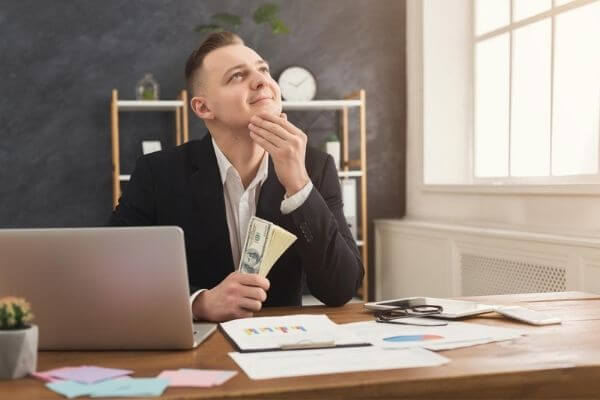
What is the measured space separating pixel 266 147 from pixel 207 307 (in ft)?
1.57

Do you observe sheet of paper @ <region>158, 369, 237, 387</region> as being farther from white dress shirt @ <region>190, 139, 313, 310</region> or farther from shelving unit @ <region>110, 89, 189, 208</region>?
shelving unit @ <region>110, 89, 189, 208</region>

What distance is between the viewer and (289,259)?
76.3 inches

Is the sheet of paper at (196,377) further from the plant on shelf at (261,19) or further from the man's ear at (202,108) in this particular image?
the plant on shelf at (261,19)

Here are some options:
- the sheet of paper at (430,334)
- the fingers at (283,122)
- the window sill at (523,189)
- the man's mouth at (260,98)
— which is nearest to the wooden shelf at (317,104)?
the window sill at (523,189)

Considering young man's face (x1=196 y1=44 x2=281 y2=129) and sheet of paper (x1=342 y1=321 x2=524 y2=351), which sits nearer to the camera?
sheet of paper (x1=342 y1=321 x2=524 y2=351)

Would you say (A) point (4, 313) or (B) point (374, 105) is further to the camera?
(B) point (374, 105)

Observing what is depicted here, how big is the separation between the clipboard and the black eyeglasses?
121 mm

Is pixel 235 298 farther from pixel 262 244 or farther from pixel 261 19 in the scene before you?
pixel 261 19

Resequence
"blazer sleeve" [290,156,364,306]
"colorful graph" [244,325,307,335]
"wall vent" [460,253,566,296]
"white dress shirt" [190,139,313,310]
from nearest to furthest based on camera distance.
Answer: "colorful graph" [244,325,307,335]
"blazer sleeve" [290,156,364,306]
"white dress shirt" [190,139,313,310]
"wall vent" [460,253,566,296]

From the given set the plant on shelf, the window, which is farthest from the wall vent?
the plant on shelf

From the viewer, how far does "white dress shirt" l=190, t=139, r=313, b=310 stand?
2039mm

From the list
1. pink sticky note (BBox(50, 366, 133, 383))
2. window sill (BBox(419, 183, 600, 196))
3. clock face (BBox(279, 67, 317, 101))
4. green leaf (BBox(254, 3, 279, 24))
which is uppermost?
green leaf (BBox(254, 3, 279, 24))

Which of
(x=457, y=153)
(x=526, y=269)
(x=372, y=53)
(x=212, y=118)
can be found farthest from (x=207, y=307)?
(x=372, y=53)

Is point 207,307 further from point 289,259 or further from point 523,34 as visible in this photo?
point 523,34
